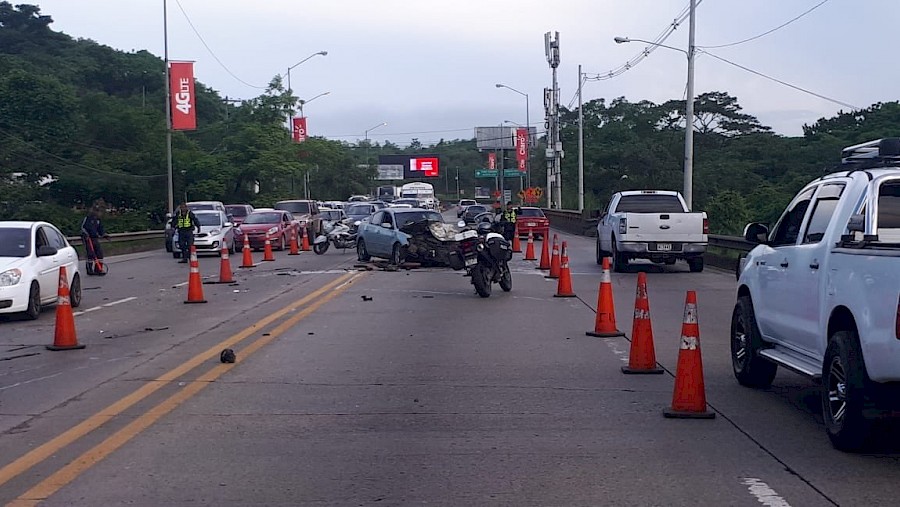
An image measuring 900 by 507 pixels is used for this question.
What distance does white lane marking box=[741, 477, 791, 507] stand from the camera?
239 inches

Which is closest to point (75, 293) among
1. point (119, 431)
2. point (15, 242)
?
point (15, 242)

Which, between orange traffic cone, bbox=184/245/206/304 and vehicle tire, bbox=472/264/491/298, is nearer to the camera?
orange traffic cone, bbox=184/245/206/304

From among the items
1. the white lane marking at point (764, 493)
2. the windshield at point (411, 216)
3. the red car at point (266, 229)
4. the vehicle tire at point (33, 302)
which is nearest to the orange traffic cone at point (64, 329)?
the vehicle tire at point (33, 302)

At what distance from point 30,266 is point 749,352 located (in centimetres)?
1096

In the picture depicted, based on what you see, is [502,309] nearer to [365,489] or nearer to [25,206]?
[365,489]

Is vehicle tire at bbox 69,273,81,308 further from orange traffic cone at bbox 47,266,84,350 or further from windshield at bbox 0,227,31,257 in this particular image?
orange traffic cone at bbox 47,266,84,350

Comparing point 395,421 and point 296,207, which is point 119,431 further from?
point 296,207

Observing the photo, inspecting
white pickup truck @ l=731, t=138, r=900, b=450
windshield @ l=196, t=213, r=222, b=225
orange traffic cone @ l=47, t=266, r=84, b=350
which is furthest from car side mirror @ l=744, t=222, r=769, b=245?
windshield @ l=196, t=213, r=222, b=225

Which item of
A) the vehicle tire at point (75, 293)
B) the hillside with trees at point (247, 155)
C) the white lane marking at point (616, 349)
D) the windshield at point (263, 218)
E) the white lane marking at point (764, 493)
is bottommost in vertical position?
the white lane marking at point (616, 349)

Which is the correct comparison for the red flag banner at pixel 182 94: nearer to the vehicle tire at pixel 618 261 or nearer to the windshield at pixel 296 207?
the windshield at pixel 296 207

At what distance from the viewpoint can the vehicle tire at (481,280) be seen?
→ 18.9 metres

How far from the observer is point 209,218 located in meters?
34.4

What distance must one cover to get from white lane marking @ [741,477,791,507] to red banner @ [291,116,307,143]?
6276 cm

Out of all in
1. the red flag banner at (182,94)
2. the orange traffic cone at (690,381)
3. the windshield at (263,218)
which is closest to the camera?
the orange traffic cone at (690,381)
